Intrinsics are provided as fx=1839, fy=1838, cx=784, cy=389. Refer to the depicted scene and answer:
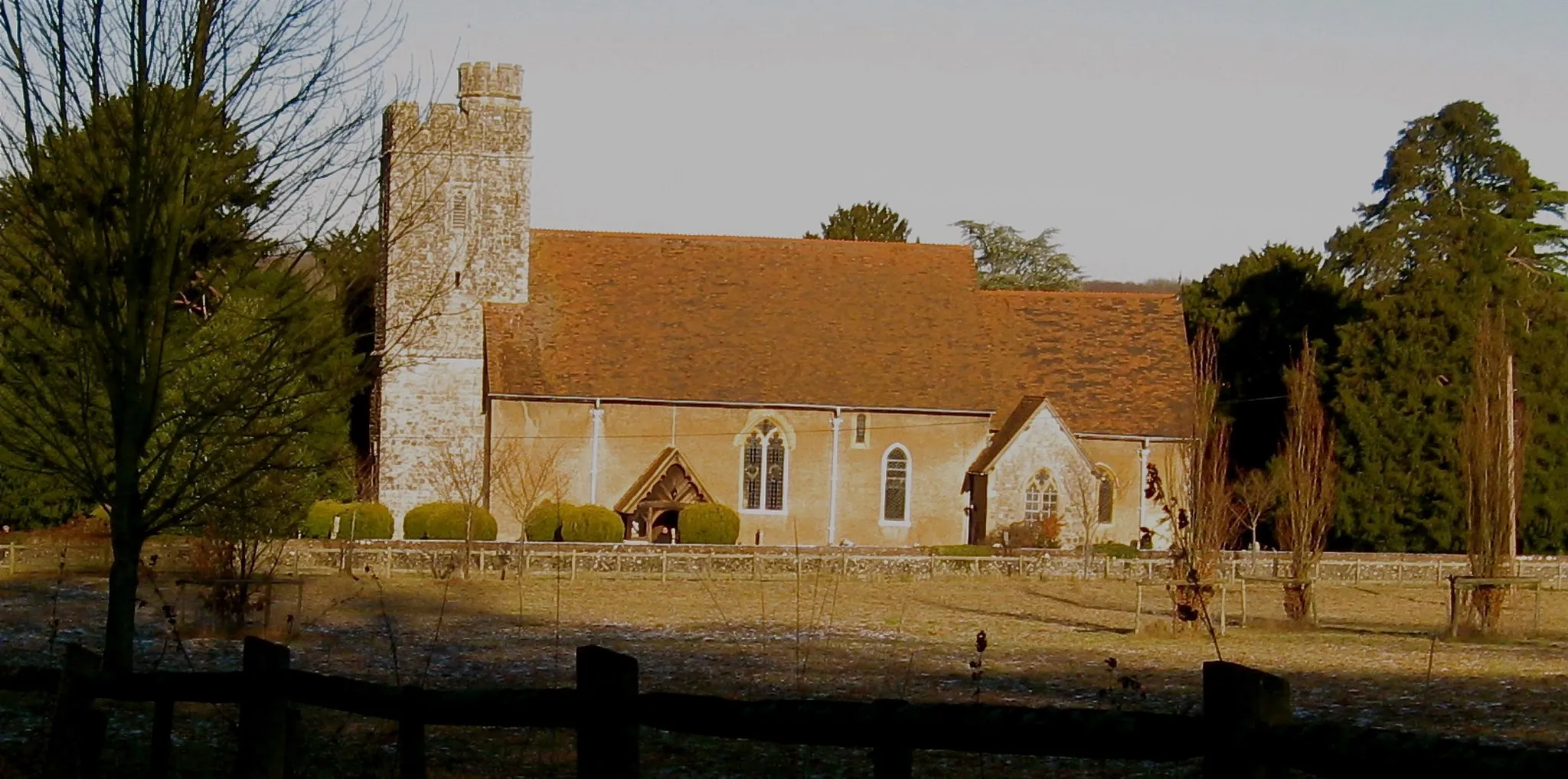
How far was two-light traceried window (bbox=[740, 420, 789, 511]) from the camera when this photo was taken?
154ft

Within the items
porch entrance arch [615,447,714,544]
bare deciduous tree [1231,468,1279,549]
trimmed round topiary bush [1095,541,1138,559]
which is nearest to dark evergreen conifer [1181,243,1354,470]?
bare deciduous tree [1231,468,1279,549]

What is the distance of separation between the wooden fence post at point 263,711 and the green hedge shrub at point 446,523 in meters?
36.0

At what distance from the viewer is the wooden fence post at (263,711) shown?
723cm

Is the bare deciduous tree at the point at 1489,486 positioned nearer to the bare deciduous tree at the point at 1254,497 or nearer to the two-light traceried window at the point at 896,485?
the bare deciduous tree at the point at 1254,497

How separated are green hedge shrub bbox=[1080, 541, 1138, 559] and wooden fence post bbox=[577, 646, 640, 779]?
35.9 m

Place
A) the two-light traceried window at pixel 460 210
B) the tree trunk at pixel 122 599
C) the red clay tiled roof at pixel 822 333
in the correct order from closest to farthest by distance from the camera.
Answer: the tree trunk at pixel 122 599 < the red clay tiled roof at pixel 822 333 < the two-light traceried window at pixel 460 210

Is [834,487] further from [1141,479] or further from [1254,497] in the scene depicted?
[1254,497]

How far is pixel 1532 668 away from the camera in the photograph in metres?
20.5

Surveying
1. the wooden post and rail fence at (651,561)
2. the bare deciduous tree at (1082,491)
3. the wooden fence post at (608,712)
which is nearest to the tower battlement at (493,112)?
the wooden post and rail fence at (651,561)

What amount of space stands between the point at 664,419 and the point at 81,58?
36968mm

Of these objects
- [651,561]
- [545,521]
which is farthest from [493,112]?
[651,561]

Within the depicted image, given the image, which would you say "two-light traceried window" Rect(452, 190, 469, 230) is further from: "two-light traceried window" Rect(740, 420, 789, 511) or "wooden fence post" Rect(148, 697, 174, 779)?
"wooden fence post" Rect(148, 697, 174, 779)

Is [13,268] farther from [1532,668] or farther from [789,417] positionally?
[789,417]

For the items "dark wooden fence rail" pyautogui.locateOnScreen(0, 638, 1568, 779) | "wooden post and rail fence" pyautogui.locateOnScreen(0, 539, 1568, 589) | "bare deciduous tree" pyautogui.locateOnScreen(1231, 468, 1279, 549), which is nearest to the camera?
"dark wooden fence rail" pyautogui.locateOnScreen(0, 638, 1568, 779)
